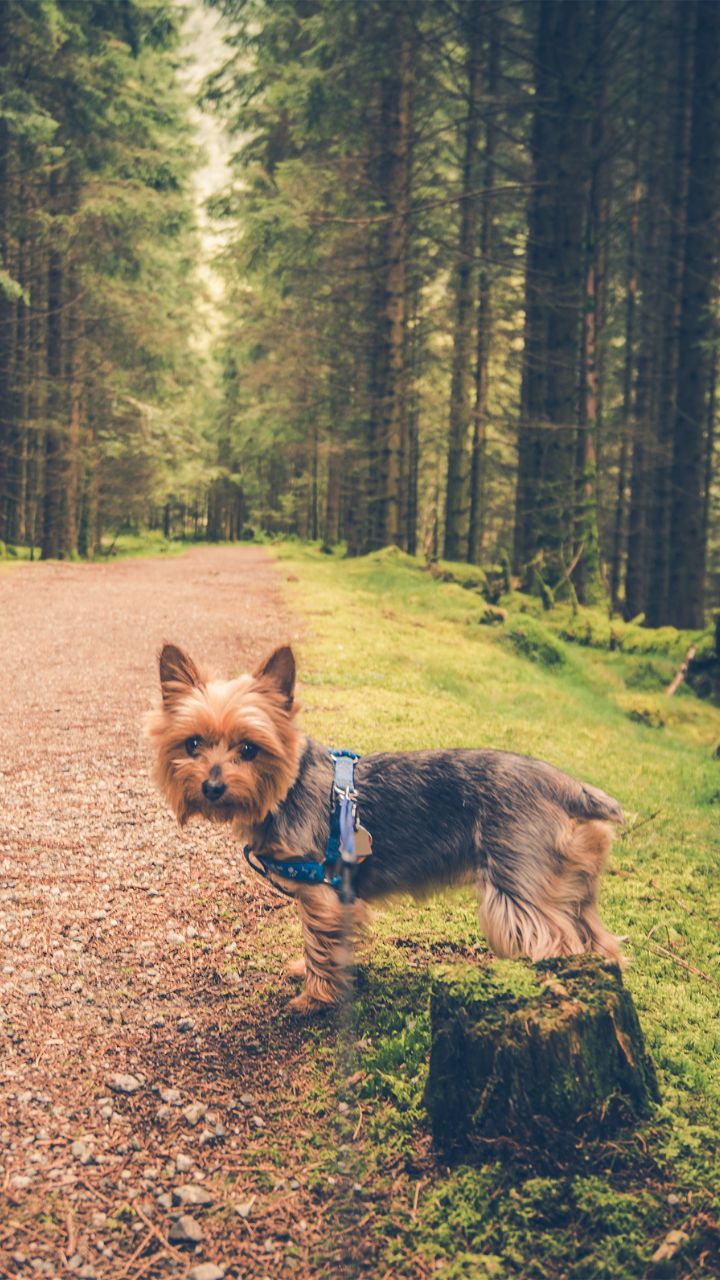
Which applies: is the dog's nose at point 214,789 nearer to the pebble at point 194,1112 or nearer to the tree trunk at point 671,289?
the pebble at point 194,1112

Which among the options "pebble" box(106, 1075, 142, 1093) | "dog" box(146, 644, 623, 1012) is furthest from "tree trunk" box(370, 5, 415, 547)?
"pebble" box(106, 1075, 142, 1093)

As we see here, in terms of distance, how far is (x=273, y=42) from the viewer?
2052 centimetres

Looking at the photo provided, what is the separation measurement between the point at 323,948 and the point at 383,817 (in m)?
0.65

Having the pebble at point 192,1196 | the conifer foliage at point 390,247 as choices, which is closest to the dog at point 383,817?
the pebble at point 192,1196

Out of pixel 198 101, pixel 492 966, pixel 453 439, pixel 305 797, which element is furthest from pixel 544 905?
pixel 198 101

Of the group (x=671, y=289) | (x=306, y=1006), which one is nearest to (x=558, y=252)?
(x=671, y=289)

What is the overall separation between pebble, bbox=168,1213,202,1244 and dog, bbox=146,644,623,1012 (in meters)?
1.23

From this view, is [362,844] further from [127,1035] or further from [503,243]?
[503,243]

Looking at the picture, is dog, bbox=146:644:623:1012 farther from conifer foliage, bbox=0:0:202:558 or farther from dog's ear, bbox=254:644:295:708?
conifer foliage, bbox=0:0:202:558

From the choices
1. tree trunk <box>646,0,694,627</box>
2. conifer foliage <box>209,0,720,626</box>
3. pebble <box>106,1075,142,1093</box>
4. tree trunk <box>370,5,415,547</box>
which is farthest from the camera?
tree trunk <box>370,5,415,547</box>

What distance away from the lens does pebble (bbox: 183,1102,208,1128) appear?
3068 mm

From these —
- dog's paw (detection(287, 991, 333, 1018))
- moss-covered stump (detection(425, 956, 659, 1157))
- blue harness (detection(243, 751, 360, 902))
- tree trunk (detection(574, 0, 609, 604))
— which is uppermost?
tree trunk (detection(574, 0, 609, 604))

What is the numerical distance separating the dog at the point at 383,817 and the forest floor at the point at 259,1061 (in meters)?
0.50

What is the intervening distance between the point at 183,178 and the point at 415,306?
728 centimetres
